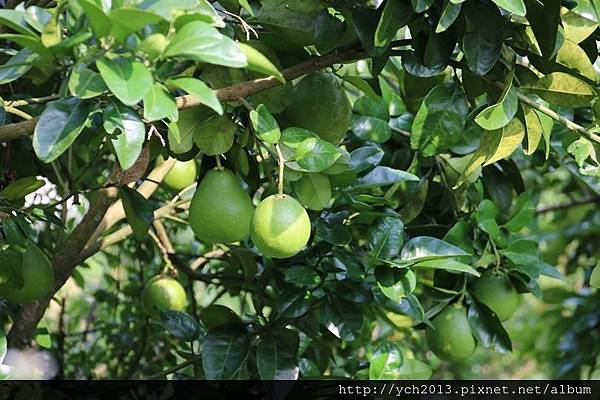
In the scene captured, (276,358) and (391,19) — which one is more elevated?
(391,19)

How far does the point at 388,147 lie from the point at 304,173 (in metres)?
0.48

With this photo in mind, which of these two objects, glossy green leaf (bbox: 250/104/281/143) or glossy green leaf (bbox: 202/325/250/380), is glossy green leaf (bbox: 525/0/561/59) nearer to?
glossy green leaf (bbox: 250/104/281/143)

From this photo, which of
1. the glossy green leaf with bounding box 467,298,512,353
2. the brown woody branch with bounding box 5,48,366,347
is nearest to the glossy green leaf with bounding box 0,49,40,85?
the brown woody branch with bounding box 5,48,366,347

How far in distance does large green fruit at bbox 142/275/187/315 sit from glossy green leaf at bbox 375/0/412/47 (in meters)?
0.69

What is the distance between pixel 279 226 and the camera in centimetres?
74

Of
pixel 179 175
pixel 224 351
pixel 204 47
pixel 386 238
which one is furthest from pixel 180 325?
pixel 204 47

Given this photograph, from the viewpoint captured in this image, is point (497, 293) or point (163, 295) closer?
point (497, 293)

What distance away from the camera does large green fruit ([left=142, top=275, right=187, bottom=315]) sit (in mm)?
1278

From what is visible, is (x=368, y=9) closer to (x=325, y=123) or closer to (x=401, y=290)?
(x=325, y=123)

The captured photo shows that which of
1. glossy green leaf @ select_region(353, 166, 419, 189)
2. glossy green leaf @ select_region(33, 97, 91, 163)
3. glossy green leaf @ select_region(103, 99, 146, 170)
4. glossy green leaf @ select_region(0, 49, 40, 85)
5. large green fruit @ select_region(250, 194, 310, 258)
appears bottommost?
glossy green leaf @ select_region(353, 166, 419, 189)

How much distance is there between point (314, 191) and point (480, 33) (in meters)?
0.23

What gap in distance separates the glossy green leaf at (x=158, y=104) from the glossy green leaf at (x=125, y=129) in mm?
Result: 72

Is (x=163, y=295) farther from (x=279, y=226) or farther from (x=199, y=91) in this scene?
(x=199, y=91)

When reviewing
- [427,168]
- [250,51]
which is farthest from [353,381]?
[250,51]
